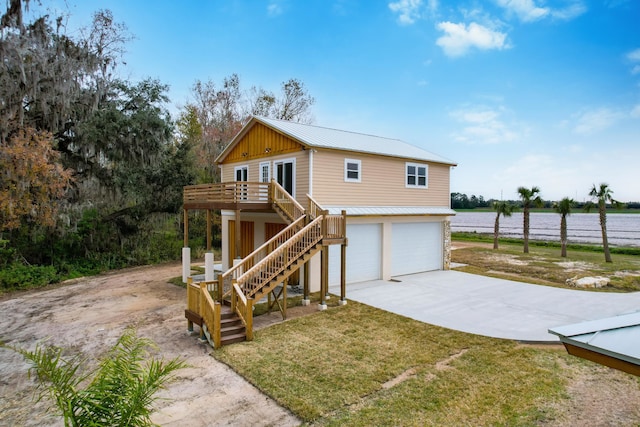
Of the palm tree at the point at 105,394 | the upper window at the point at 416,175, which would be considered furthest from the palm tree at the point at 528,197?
the palm tree at the point at 105,394

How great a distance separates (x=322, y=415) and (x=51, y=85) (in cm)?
1747

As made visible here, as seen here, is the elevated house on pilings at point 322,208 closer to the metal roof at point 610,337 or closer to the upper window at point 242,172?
the upper window at point 242,172

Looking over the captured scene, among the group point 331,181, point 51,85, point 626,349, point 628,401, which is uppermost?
point 51,85

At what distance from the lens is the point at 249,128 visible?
16859 millimetres

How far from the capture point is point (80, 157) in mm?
18516

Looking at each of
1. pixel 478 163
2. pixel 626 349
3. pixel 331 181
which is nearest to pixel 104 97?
pixel 331 181

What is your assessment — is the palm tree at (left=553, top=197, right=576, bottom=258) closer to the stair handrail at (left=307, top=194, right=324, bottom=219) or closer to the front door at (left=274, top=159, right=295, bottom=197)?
the front door at (left=274, top=159, right=295, bottom=197)

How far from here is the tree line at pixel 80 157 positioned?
14344 mm

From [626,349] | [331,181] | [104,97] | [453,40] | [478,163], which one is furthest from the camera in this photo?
[478,163]

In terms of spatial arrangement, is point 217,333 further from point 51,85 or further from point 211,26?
point 211,26

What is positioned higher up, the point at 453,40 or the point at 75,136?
the point at 453,40

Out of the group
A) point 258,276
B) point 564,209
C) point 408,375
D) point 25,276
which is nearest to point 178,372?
point 258,276

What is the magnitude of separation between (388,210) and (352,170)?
245 centimetres

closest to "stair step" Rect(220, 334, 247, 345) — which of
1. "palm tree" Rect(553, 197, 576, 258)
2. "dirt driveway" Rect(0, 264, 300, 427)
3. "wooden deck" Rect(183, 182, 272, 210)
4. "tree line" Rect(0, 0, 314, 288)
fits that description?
"dirt driveway" Rect(0, 264, 300, 427)
